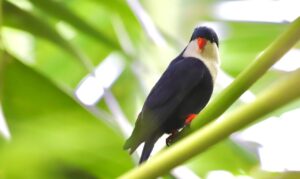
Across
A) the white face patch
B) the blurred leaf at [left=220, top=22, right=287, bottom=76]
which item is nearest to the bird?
the white face patch

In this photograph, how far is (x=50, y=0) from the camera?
0.47 meters

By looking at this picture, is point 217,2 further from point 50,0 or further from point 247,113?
point 247,113

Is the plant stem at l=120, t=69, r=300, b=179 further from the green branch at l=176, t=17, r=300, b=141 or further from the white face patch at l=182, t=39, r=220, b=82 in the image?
the white face patch at l=182, t=39, r=220, b=82

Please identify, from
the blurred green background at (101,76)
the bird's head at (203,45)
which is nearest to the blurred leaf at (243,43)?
the blurred green background at (101,76)

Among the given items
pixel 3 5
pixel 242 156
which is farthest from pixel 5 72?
pixel 242 156

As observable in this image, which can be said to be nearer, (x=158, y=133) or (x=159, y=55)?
(x=158, y=133)

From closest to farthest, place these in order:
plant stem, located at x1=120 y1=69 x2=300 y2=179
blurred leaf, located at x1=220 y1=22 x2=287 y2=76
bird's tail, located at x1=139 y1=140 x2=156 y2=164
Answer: plant stem, located at x1=120 y1=69 x2=300 y2=179, bird's tail, located at x1=139 y1=140 x2=156 y2=164, blurred leaf, located at x1=220 y1=22 x2=287 y2=76

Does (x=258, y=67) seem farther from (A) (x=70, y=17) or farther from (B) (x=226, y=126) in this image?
(A) (x=70, y=17)

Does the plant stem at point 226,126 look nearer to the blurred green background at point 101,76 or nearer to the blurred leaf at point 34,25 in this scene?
the blurred green background at point 101,76

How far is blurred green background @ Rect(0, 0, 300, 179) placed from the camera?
0.38m

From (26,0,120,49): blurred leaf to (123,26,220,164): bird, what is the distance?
8 centimetres

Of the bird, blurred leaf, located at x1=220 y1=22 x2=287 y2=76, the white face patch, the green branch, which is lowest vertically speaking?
the green branch

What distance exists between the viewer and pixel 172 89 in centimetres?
41

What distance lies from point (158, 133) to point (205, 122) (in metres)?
0.12
